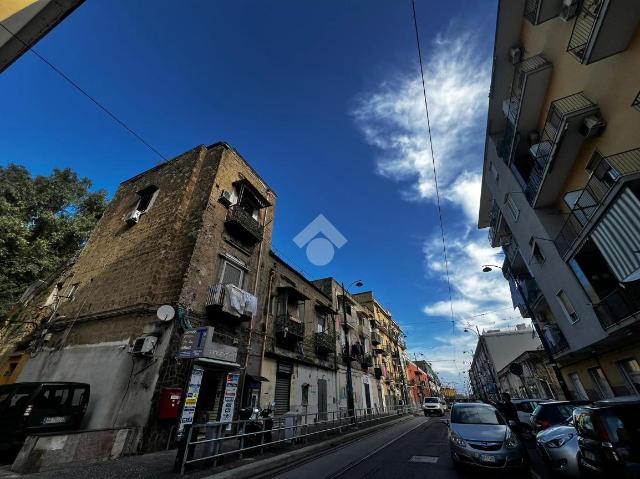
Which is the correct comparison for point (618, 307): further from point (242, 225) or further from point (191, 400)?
point (242, 225)

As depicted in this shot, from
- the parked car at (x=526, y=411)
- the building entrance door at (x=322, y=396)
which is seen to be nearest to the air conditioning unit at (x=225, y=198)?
the building entrance door at (x=322, y=396)

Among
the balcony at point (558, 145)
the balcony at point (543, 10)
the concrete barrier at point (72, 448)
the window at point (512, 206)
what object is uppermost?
the balcony at point (543, 10)

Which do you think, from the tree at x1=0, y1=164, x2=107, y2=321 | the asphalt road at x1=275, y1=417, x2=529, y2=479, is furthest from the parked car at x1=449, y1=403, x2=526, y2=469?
the tree at x1=0, y1=164, x2=107, y2=321

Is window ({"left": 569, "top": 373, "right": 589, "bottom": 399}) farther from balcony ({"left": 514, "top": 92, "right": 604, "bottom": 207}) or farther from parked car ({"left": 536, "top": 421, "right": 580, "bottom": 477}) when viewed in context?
parked car ({"left": 536, "top": 421, "right": 580, "bottom": 477})

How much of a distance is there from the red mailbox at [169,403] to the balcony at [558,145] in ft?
57.4

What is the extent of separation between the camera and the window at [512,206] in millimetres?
17319

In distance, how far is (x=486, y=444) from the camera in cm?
646

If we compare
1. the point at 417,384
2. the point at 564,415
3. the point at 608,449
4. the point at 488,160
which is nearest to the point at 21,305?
the point at 608,449

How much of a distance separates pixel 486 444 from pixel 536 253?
13866 mm

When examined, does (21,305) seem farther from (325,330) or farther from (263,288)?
(325,330)

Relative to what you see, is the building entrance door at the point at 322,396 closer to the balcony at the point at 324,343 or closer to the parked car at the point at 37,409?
the balcony at the point at 324,343

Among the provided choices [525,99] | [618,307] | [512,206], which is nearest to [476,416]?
[618,307]

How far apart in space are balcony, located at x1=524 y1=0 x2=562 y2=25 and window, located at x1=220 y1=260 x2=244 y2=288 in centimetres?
1757

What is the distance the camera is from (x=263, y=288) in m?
15.7
